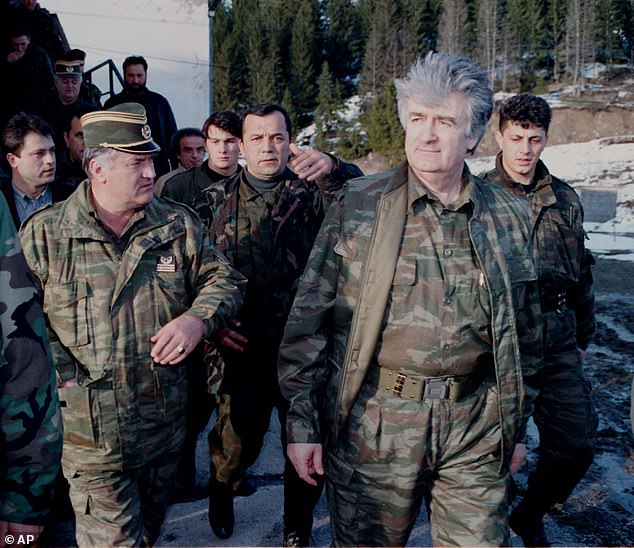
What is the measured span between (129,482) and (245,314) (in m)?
1.15

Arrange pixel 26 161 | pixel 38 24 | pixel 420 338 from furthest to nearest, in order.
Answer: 1. pixel 38 24
2. pixel 26 161
3. pixel 420 338

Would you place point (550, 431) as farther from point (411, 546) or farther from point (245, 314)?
point (245, 314)

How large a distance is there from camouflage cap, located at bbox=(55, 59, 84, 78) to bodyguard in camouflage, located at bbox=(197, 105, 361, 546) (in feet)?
8.97

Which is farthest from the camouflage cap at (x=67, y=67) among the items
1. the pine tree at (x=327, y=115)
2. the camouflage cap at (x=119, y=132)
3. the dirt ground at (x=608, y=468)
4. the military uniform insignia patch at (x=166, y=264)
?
the pine tree at (x=327, y=115)

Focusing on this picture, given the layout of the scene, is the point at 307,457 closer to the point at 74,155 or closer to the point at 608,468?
the point at 608,468

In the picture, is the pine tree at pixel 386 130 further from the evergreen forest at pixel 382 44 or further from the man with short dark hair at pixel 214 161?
the man with short dark hair at pixel 214 161

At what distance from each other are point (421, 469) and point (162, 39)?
47.9ft

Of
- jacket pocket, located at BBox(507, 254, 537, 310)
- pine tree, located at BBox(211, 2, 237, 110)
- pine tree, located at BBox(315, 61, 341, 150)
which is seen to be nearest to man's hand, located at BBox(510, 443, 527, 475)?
jacket pocket, located at BBox(507, 254, 537, 310)

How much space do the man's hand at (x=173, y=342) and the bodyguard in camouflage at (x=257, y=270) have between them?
888mm

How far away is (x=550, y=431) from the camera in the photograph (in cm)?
334

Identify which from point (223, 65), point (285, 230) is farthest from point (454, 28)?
point (285, 230)

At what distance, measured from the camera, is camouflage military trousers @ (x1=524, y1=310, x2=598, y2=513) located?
10.6 feet

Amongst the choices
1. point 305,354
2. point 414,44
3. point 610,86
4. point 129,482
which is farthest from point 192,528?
point 414,44

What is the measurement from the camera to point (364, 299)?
7.32 ft
